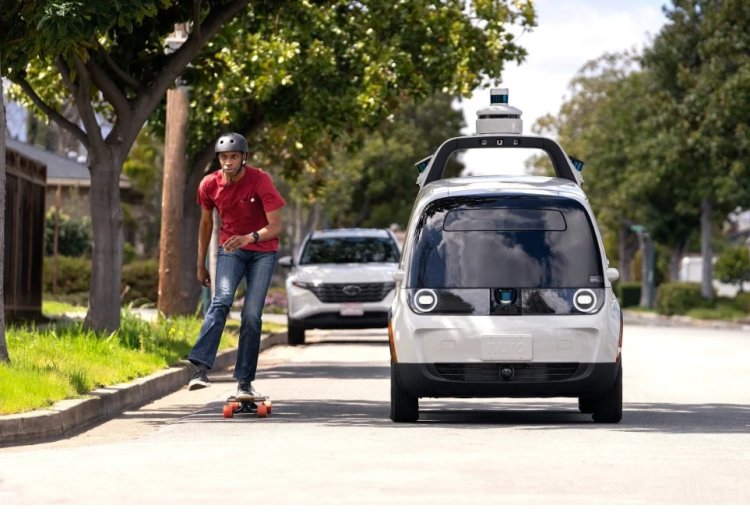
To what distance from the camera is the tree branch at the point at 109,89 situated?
17547 millimetres

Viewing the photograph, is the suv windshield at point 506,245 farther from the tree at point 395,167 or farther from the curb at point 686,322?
the tree at point 395,167

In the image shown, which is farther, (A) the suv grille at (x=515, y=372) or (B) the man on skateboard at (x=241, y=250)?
(B) the man on skateboard at (x=241, y=250)

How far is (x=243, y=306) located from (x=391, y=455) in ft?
11.3

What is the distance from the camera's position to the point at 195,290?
26469 millimetres

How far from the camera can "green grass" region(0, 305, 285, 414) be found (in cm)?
1206

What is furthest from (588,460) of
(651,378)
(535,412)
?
(651,378)

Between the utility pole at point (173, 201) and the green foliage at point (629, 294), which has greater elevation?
the utility pole at point (173, 201)

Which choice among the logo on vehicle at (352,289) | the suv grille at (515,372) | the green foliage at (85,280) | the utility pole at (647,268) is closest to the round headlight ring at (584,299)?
the suv grille at (515,372)

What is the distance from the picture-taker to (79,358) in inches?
585

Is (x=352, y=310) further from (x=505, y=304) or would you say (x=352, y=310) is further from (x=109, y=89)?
(x=505, y=304)

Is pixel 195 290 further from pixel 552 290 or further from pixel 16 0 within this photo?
pixel 552 290

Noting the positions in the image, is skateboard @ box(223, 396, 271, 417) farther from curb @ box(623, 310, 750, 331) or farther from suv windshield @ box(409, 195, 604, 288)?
curb @ box(623, 310, 750, 331)

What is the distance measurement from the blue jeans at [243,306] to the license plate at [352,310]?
40.5ft

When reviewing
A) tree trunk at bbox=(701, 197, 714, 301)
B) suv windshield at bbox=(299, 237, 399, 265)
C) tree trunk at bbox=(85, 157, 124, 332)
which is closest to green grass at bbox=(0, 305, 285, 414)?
tree trunk at bbox=(85, 157, 124, 332)
